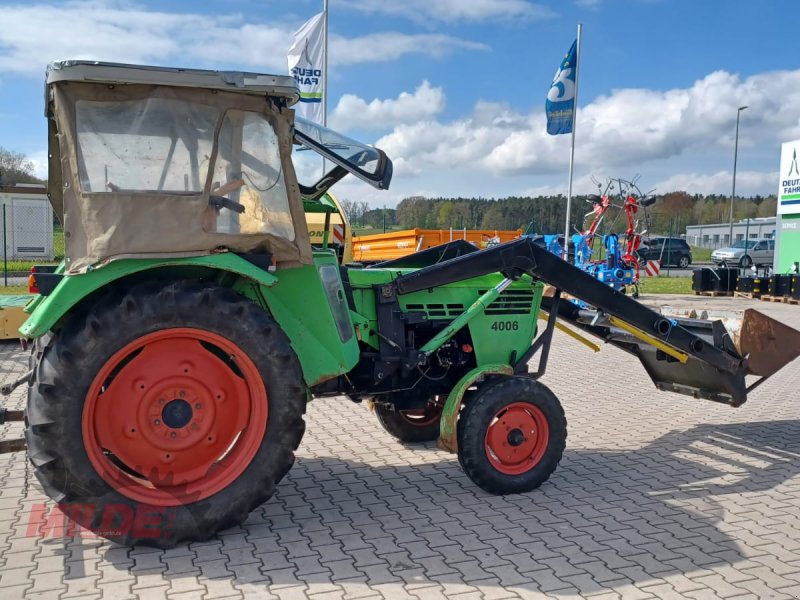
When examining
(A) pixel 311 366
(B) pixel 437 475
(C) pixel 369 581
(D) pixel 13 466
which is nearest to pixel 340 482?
(B) pixel 437 475

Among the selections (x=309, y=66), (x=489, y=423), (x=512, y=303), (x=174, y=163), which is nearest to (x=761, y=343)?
(x=512, y=303)

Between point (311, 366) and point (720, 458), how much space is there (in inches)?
139

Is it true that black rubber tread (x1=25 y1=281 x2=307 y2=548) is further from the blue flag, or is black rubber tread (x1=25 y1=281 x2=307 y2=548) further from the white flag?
the blue flag

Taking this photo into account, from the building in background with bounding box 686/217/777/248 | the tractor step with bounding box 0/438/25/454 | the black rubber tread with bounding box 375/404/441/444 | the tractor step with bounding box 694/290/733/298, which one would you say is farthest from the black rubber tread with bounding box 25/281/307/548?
the building in background with bounding box 686/217/777/248

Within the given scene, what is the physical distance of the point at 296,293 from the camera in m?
4.51

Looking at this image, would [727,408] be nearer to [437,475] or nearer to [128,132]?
[437,475]

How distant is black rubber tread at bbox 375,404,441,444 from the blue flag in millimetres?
14815

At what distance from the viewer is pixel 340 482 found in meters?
5.23

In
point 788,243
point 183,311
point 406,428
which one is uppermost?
point 788,243

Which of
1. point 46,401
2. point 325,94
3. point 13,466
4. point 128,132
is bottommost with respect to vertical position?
point 13,466

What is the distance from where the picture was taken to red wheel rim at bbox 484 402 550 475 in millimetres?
4980

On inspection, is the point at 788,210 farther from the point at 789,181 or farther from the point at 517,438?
the point at 517,438

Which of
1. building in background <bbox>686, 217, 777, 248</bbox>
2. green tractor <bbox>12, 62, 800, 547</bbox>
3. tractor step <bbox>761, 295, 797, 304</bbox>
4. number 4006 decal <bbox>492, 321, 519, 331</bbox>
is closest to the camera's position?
green tractor <bbox>12, 62, 800, 547</bbox>

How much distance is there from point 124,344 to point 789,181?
85.4 feet
